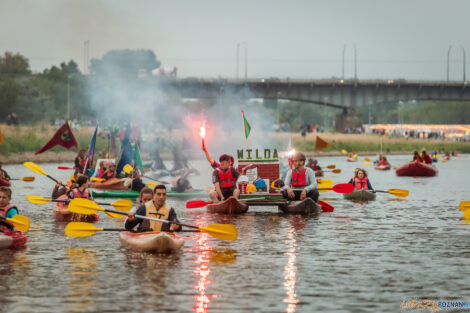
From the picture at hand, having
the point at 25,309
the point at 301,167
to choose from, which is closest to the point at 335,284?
the point at 25,309

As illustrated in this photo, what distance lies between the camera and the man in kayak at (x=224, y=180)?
22.0 meters

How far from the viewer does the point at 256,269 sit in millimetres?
14203

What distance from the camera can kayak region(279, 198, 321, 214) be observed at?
22.8 metres

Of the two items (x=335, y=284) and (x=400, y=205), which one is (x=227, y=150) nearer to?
(x=400, y=205)

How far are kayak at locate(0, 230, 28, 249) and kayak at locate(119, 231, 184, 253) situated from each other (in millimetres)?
2163

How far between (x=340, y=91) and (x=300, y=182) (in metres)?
89.9

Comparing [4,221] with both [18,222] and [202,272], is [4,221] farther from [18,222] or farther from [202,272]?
[202,272]

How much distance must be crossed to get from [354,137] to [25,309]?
312 feet

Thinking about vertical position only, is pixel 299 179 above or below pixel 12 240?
above

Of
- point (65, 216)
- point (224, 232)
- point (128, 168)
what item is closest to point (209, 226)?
point (224, 232)

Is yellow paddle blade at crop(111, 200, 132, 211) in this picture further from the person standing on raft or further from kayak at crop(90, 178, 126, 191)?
kayak at crop(90, 178, 126, 191)

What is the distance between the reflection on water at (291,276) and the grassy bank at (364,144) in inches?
2872

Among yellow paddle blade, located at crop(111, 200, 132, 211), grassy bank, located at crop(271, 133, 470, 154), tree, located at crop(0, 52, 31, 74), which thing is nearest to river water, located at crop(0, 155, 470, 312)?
yellow paddle blade, located at crop(111, 200, 132, 211)

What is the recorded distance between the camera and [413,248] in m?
17.0
